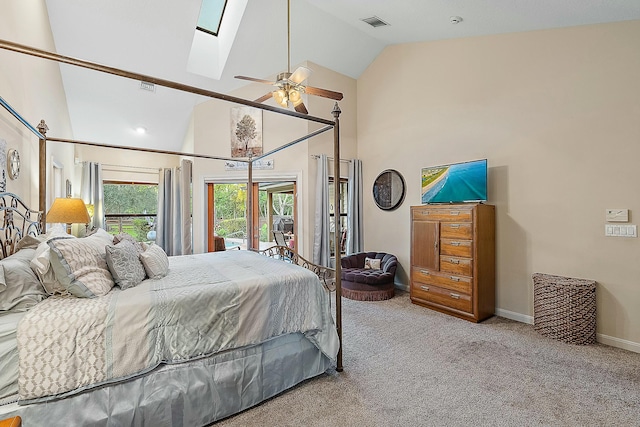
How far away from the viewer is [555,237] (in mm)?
3307

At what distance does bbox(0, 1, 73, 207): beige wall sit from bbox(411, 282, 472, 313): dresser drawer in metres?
4.29

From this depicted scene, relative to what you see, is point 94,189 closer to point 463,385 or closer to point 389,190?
point 389,190

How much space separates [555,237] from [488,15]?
8.22ft

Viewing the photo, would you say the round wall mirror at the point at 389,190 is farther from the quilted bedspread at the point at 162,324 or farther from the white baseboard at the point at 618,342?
the quilted bedspread at the point at 162,324

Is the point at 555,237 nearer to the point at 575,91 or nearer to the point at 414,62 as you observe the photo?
the point at 575,91

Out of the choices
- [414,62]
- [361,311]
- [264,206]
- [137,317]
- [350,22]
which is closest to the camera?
[137,317]

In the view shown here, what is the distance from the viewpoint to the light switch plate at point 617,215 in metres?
2.85

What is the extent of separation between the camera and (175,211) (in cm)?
580

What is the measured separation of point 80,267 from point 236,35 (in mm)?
3732

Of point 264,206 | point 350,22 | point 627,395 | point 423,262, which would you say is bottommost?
point 627,395

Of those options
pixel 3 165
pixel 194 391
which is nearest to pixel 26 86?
pixel 3 165

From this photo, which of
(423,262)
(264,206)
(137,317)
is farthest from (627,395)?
(264,206)

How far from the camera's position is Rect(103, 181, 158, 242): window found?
6.50 meters

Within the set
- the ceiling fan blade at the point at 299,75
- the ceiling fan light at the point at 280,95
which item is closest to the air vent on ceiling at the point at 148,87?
the ceiling fan light at the point at 280,95
